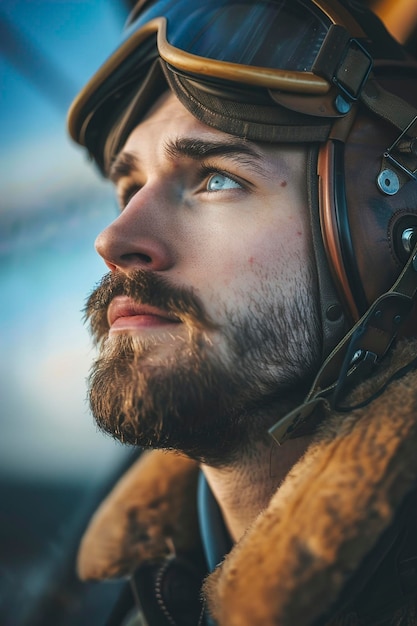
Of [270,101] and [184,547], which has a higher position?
[270,101]

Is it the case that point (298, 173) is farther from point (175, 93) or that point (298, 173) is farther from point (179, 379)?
point (179, 379)

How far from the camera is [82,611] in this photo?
1969mm

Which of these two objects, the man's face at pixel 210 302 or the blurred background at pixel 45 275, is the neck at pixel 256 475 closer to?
the man's face at pixel 210 302

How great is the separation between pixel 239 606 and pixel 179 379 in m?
0.42

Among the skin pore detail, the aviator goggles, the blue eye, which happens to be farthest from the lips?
the aviator goggles

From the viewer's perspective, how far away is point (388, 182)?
47.0 inches

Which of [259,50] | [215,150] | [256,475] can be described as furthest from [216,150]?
[256,475]

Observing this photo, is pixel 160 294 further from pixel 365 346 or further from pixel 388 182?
pixel 388 182

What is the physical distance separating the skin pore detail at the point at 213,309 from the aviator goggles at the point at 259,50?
0.11 meters

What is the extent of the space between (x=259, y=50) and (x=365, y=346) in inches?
26.6

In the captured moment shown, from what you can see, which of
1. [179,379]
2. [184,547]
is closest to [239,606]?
[179,379]

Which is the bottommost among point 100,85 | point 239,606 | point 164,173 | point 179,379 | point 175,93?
point 239,606

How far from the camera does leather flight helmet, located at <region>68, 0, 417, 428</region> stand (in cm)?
116

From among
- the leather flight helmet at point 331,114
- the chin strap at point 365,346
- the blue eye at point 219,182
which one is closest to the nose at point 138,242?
the blue eye at point 219,182
